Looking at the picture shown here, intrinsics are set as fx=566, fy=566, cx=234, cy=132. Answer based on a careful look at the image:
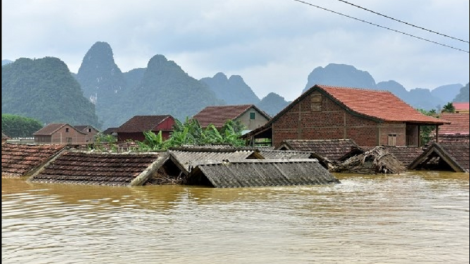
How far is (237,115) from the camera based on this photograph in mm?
54875

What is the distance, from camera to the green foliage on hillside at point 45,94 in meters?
123

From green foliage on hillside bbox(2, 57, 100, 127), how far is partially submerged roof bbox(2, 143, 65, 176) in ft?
343

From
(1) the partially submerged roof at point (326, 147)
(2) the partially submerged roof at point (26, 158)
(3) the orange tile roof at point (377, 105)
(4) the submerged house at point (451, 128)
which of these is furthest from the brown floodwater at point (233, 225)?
(4) the submerged house at point (451, 128)

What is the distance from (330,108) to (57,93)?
10539 centimetres

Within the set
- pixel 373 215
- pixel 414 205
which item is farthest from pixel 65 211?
pixel 414 205

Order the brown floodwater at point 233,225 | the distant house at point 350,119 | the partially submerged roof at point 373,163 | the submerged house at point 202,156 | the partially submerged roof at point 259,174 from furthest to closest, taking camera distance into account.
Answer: the distant house at point 350,119
the partially submerged roof at point 373,163
the submerged house at point 202,156
the partially submerged roof at point 259,174
the brown floodwater at point 233,225

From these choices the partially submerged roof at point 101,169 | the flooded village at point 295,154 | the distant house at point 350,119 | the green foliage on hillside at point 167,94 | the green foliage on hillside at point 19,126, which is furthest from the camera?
the green foliage on hillside at point 167,94

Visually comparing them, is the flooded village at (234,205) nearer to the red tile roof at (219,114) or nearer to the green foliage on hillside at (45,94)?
the red tile roof at (219,114)

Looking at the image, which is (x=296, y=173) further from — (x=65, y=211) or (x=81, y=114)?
(x=81, y=114)

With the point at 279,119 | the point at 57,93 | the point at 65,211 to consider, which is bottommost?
the point at 65,211

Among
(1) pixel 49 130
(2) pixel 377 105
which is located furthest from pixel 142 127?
(2) pixel 377 105

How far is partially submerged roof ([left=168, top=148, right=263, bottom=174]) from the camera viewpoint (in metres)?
16.1

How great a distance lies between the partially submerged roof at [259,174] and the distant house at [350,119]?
13.0 m

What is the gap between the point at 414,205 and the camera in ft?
36.8
